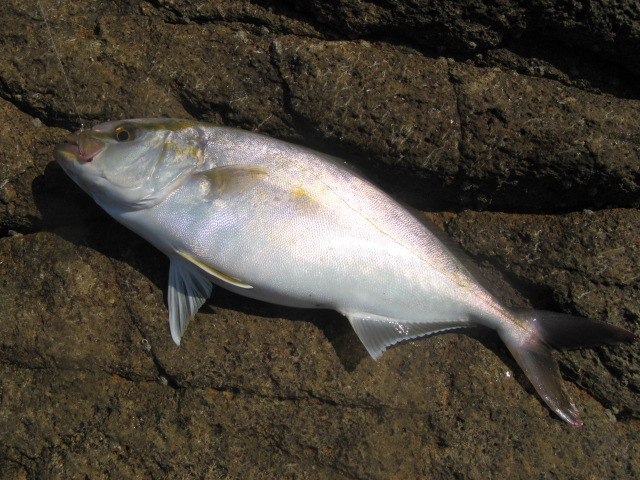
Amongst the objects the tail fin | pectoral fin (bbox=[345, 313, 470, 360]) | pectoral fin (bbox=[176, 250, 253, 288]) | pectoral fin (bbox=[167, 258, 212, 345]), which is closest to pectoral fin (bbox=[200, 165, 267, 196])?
pectoral fin (bbox=[176, 250, 253, 288])

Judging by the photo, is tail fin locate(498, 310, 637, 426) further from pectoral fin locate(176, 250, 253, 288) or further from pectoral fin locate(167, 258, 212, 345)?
pectoral fin locate(167, 258, 212, 345)

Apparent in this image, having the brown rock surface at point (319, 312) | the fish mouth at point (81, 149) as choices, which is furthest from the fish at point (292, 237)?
the brown rock surface at point (319, 312)

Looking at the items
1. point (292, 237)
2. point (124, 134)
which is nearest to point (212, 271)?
point (292, 237)

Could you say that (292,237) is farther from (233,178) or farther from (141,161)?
(141,161)

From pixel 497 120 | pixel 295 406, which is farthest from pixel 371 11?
pixel 295 406

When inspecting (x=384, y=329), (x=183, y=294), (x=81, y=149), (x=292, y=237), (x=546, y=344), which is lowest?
(x=183, y=294)

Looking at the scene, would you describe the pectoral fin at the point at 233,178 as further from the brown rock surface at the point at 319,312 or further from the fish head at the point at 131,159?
the brown rock surface at the point at 319,312

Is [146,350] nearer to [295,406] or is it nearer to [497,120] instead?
[295,406]
